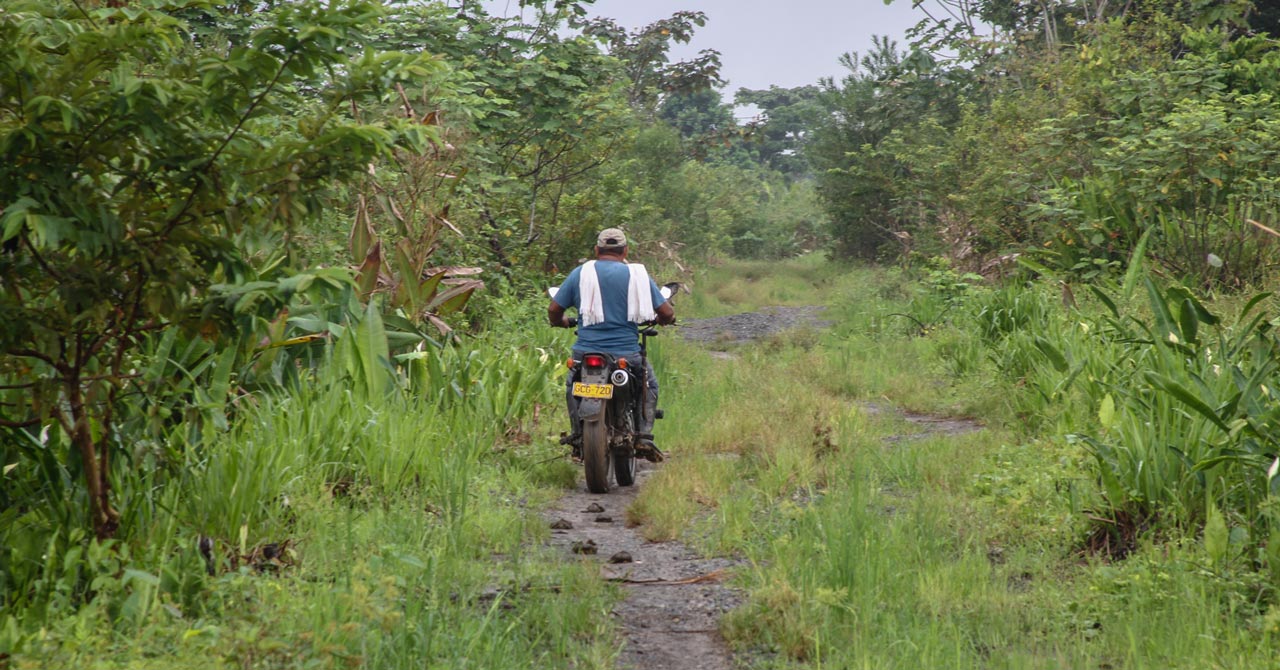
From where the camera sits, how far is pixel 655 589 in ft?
17.4

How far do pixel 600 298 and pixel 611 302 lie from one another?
84 mm

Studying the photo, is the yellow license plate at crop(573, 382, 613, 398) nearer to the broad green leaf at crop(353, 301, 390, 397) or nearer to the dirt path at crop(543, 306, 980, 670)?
the dirt path at crop(543, 306, 980, 670)

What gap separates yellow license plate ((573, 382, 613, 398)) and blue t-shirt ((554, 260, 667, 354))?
398 millimetres

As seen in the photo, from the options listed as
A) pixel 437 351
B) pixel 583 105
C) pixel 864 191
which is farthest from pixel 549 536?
pixel 864 191

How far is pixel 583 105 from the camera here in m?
16.2

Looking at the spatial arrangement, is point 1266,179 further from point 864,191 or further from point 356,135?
point 864,191

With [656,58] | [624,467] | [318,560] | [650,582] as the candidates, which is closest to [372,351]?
[624,467]

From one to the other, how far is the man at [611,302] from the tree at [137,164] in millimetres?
3734

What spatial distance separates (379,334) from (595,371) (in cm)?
152

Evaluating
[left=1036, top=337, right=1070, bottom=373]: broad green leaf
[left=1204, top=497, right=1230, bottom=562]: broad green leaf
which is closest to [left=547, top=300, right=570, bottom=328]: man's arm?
[left=1036, top=337, right=1070, bottom=373]: broad green leaf

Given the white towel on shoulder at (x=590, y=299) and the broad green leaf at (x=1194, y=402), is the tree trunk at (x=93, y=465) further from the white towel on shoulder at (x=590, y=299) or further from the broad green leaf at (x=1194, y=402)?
the broad green leaf at (x=1194, y=402)

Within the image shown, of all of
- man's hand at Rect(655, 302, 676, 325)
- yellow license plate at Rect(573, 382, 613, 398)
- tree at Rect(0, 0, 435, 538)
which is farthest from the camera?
man's hand at Rect(655, 302, 676, 325)

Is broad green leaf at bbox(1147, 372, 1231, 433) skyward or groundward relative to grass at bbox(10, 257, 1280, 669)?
skyward

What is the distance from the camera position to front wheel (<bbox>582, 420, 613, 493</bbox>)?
24.5 feet
